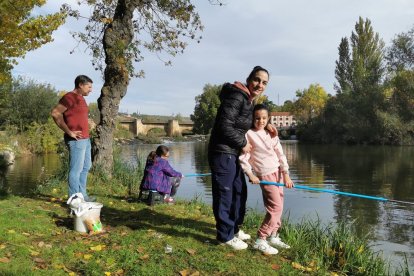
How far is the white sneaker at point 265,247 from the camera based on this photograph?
4160 millimetres

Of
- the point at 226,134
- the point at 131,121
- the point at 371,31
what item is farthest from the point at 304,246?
the point at 131,121

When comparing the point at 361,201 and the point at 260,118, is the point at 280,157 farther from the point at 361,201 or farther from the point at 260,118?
the point at 361,201

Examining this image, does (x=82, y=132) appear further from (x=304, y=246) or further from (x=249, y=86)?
(x=304, y=246)

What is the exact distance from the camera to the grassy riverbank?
3.68m

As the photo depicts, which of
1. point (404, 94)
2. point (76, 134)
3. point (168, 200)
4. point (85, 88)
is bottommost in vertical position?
point (168, 200)

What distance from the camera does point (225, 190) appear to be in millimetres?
4152

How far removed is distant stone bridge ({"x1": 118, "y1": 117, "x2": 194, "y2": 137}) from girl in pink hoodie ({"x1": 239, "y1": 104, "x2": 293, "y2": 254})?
62.0 metres

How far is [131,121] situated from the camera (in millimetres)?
68062

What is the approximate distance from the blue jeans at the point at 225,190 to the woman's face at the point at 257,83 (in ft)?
2.40

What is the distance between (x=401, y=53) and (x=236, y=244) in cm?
4304

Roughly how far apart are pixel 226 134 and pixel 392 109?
42.1m

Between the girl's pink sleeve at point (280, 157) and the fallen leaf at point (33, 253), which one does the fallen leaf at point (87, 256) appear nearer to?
the fallen leaf at point (33, 253)

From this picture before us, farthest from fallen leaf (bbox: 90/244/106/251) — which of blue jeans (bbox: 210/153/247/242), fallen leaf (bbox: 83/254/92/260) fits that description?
blue jeans (bbox: 210/153/247/242)

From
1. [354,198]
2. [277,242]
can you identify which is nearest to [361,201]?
[354,198]
